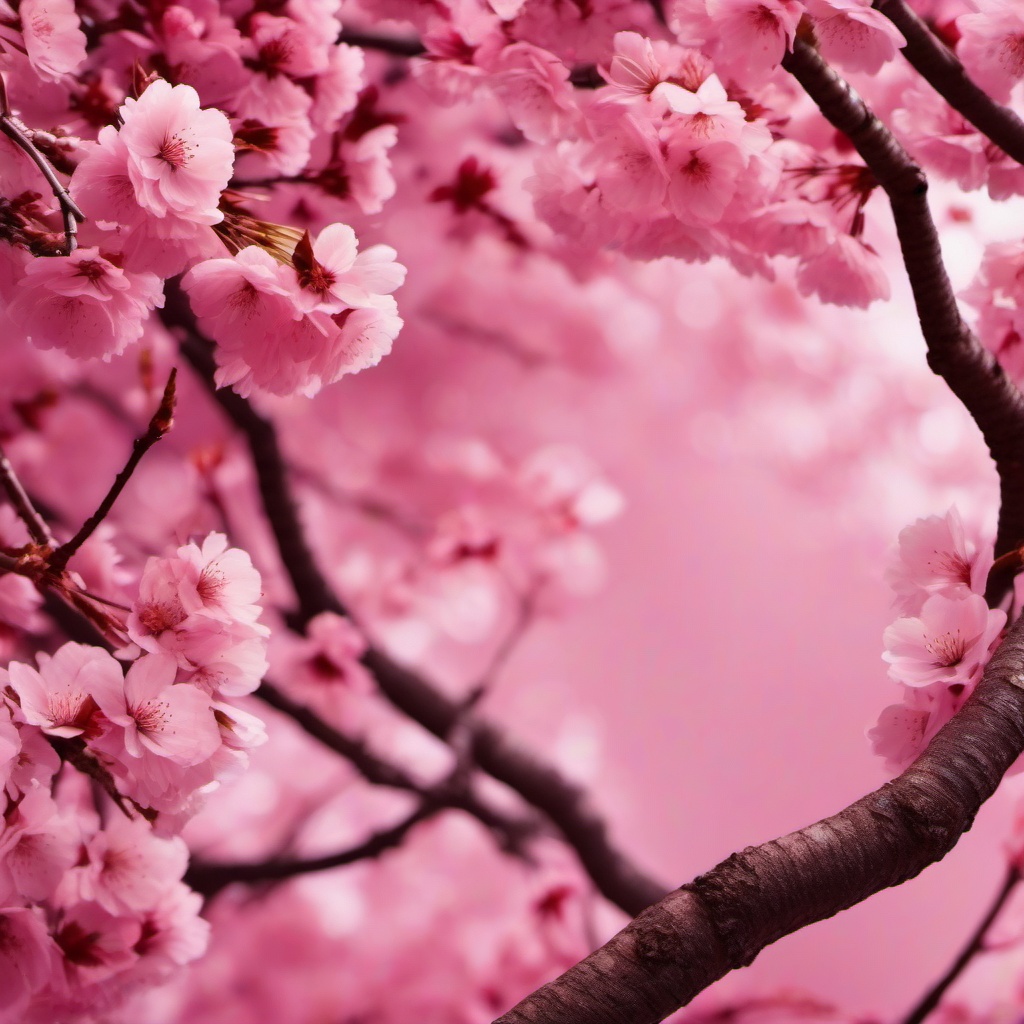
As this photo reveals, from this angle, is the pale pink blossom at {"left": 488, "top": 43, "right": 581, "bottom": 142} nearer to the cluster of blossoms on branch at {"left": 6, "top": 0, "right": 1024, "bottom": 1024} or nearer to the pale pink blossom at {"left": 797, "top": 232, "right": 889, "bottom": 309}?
the cluster of blossoms on branch at {"left": 6, "top": 0, "right": 1024, "bottom": 1024}

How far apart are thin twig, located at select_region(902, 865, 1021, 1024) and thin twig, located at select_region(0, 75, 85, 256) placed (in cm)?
114

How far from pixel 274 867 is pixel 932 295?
1.15 m

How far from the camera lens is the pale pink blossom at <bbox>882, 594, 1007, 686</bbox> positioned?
2.22 ft

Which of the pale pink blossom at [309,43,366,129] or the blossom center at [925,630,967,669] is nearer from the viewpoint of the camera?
the blossom center at [925,630,967,669]

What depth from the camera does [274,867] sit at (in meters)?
1.47

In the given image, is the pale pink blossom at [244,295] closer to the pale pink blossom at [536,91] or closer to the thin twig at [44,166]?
the thin twig at [44,166]

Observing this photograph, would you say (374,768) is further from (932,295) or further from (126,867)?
(932,295)

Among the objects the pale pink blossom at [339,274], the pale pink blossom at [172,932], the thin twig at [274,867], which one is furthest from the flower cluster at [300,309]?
the thin twig at [274,867]

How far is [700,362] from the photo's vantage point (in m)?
3.20

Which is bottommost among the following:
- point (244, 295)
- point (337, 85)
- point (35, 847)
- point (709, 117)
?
point (35, 847)

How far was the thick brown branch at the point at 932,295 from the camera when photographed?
0.73 m

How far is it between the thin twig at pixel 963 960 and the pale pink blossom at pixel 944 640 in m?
0.65

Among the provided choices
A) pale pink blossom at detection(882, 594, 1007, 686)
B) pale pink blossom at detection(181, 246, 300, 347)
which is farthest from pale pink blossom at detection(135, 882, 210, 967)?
pale pink blossom at detection(882, 594, 1007, 686)

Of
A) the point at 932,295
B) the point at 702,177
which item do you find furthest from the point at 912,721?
A: the point at 702,177
